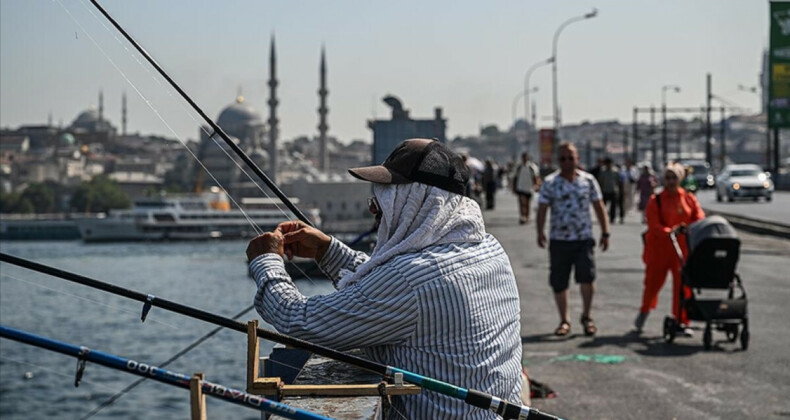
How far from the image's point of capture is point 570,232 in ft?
38.2

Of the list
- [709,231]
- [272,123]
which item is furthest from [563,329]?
[272,123]

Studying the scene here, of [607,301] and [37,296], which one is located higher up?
[607,301]

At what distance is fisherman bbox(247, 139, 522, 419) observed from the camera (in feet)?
11.8

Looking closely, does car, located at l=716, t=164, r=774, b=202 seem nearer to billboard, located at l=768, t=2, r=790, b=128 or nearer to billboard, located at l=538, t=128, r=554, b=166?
billboard, located at l=768, t=2, r=790, b=128

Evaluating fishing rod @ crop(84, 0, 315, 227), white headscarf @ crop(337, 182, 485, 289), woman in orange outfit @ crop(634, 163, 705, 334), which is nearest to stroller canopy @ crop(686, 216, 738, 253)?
woman in orange outfit @ crop(634, 163, 705, 334)

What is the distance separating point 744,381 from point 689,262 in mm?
1816

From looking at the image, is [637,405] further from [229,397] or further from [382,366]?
[229,397]

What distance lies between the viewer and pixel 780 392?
8805 millimetres

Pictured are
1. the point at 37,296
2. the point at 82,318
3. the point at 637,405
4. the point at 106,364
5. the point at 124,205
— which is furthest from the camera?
the point at 124,205

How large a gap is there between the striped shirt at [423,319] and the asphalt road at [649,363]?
4.46 m

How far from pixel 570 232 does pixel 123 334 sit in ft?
139


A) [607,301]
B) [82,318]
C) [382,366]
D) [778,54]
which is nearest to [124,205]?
[82,318]

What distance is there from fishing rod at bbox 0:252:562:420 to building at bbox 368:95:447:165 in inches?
463

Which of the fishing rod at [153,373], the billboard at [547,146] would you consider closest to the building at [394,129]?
the fishing rod at [153,373]
